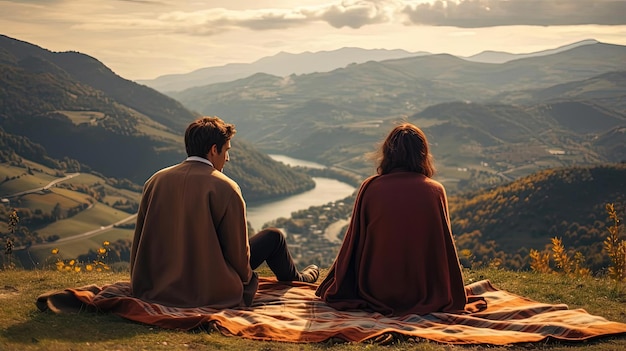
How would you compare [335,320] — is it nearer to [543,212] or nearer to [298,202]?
[543,212]

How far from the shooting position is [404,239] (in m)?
6.85

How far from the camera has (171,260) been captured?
267 inches

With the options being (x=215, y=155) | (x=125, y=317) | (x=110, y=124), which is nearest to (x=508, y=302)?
(x=215, y=155)

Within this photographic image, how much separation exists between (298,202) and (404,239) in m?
147

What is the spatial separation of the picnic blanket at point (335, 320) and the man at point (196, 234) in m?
0.24

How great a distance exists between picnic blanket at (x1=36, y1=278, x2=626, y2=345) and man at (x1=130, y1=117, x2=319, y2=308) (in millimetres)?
241

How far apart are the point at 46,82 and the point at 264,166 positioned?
66876 millimetres

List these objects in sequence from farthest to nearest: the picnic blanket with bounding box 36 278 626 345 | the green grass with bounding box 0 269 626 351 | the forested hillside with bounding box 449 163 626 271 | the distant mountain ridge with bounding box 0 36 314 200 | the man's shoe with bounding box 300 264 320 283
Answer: the distant mountain ridge with bounding box 0 36 314 200, the forested hillside with bounding box 449 163 626 271, the man's shoe with bounding box 300 264 320 283, the picnic blanket with bounding box 36 278 626 345, the green grass with bounding box 0 269 626 351

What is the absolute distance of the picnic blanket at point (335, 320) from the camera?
19.2ft

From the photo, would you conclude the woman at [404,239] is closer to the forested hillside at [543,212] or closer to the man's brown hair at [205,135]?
the man's brown hair at [205,135]

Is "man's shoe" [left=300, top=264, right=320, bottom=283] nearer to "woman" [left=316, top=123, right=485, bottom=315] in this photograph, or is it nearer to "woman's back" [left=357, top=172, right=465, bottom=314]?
"woman" [left=316, top=123, right=485, bottom=315]

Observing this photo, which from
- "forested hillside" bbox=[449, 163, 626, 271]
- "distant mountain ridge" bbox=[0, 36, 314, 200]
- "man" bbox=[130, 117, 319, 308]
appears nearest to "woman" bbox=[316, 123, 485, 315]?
"man" bbox=[130, 117, 319, 308]

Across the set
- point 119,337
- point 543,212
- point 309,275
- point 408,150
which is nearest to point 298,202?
point 543,212

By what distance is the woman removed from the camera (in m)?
6.83
